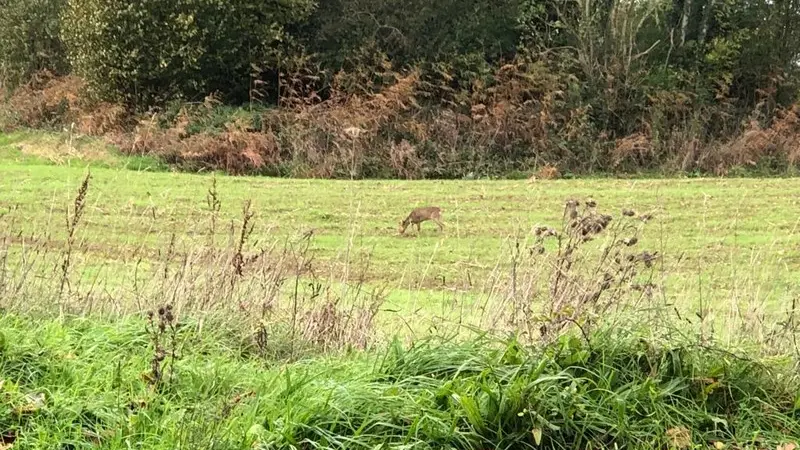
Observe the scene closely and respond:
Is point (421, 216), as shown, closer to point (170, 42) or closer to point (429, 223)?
point (429, 223)

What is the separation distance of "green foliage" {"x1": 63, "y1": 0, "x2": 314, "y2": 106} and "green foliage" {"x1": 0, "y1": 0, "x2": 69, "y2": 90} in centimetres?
266

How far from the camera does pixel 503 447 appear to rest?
11.5 feet

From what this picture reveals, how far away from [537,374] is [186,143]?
49.8 feet

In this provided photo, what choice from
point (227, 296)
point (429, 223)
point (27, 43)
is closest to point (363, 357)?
point (227, 296)

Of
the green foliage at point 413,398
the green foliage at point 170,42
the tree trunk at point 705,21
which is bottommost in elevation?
the green foliage at point 413,398

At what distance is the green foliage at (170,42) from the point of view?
1908 cm

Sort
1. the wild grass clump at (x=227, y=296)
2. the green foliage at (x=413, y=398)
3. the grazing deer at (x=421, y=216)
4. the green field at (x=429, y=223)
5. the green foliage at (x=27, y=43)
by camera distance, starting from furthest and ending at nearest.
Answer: the green foliage at (x=27, y=43), the grazing deer at (x=421, y=216), the green field at (x=429, y=223), the wild grass clump at (x=227, y=296), the green foliage at (x=413, y=398)

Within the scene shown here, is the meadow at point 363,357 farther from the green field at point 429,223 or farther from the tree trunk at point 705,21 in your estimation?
the tree trunk at point 705,21

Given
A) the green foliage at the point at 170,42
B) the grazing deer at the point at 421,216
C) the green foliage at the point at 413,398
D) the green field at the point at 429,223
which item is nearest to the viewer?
the green foliage at the point at 413,398

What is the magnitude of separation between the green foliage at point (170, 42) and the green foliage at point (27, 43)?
266 cm

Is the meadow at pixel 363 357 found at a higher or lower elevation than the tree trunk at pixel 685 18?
lower

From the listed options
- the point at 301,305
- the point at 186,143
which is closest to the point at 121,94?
the point at 186,143

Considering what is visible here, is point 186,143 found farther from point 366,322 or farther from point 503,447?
point 503,447

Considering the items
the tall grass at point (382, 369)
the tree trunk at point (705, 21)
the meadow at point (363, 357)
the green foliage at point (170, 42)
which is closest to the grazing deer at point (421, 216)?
the meadow at point (363, 357)
